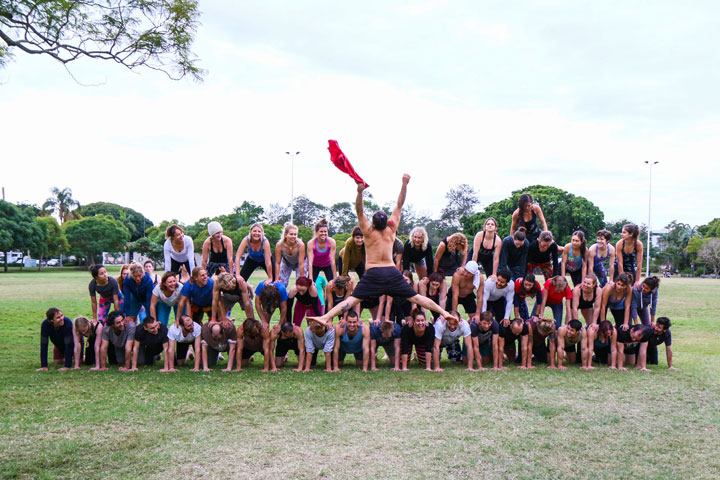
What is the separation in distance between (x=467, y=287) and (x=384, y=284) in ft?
8.27

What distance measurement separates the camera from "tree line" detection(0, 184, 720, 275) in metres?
53.8

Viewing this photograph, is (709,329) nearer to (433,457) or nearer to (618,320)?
(618,320)

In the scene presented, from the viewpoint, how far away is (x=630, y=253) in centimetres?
1024

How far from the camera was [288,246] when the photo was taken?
998 cm

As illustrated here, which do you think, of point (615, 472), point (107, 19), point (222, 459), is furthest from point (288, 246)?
point (107, 19)

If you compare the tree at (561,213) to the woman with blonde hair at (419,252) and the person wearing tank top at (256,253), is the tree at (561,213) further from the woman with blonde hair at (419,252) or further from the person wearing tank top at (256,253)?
the person wearing tank top at (256,253)

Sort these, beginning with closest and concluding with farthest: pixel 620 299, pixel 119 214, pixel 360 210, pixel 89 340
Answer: pixel 360 210, pixel 89 340, pixel 620 299, pixel 119 214

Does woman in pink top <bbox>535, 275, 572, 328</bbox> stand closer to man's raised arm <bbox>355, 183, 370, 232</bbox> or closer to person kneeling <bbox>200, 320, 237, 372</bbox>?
man's raised arm <bbox>355, 183, 370, 232</bbox>

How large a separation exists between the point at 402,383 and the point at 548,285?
3490 millimetres

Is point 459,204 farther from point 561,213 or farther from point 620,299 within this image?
point 620,299

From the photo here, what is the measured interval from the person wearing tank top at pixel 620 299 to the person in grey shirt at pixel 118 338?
7.94m

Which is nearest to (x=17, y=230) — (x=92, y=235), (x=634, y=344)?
(x=92, y=235)

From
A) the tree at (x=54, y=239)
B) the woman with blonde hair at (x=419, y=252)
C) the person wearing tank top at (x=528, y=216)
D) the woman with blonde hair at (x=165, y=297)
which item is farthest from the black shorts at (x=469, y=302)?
the tree at (x=54, y=239)

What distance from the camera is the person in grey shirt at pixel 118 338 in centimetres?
880
